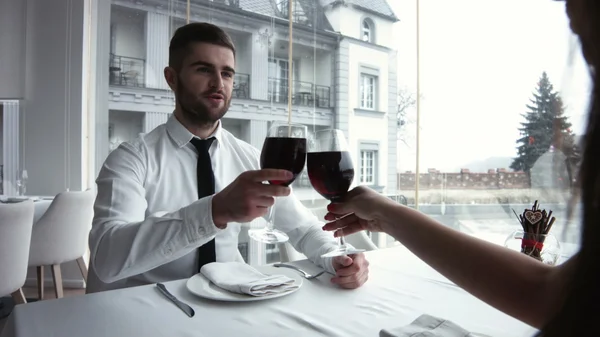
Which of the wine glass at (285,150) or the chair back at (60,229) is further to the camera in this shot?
the chair back at (60,229)

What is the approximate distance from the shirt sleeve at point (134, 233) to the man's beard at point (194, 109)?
0.44 m

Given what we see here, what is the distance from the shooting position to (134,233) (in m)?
1.24

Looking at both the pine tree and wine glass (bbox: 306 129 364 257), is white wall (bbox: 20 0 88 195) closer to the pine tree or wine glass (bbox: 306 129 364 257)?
wine glass (bbox: 306 129 364 257)

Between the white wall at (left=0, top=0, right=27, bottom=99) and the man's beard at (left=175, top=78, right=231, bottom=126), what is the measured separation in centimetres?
391

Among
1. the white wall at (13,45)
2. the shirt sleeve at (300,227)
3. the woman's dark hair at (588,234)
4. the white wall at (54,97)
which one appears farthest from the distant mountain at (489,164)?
the white wall at (13,45)

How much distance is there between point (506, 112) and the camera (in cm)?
375

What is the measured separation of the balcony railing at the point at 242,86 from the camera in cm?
461

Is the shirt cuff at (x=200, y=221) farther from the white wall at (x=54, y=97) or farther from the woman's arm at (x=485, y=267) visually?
the white wall at (x=54, y=97)

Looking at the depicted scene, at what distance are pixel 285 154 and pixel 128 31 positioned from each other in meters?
4.48

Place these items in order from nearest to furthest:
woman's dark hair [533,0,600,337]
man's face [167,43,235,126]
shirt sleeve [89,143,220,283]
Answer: woman's dark hair [533,0,600,337]
shirt sleeve [89,143,220,283]
man's face [167,43,235,126]

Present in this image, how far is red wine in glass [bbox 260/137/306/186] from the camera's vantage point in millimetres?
975

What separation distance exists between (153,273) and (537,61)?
3.40 m

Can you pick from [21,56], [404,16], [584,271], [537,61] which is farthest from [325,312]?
[21,56]

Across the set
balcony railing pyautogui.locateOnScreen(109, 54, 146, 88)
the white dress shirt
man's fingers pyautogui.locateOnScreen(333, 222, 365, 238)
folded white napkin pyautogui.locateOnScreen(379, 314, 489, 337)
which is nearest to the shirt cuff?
the white dress shirt
